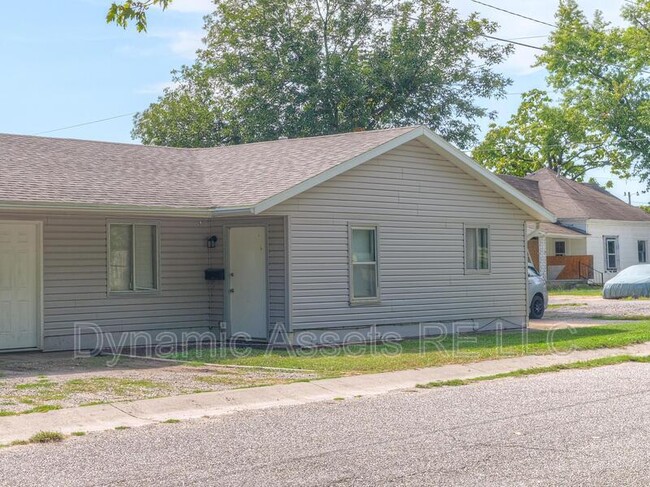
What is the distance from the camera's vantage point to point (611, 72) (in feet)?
170

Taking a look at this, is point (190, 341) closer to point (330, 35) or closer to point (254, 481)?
point (254, 481)

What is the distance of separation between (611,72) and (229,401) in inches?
1766

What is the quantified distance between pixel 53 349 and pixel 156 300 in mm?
2402

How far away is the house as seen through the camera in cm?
1745

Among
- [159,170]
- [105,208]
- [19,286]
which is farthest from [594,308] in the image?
[19,286]

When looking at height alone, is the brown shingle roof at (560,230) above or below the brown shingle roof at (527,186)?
below

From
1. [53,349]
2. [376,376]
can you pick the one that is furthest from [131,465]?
[53,349]

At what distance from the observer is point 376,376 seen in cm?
1411

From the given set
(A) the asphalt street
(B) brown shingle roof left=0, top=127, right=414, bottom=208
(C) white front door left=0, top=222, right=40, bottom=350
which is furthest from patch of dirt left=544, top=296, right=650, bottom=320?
(A) the asphalt street

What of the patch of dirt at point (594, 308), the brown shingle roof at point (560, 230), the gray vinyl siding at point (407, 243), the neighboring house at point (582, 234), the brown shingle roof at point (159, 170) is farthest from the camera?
the neighboring house at point (582, 234)

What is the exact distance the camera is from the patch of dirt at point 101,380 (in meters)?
11.8

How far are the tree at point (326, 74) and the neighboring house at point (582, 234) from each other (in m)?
7.07

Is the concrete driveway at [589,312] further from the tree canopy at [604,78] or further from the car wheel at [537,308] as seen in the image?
the tree canopy at [604,78]

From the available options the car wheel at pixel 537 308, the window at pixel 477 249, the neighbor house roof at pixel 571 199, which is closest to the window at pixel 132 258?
the window at pixel 477 249
